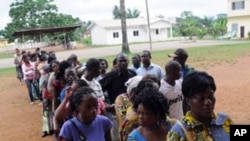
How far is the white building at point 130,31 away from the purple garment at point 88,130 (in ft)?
155

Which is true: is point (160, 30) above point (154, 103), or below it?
below

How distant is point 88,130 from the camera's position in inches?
112

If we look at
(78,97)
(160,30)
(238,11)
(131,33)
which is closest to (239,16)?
(238,11)

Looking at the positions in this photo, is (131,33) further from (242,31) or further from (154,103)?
(154,103)

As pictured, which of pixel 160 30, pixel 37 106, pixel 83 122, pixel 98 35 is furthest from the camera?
pixel 160 30

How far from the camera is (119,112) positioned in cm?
340

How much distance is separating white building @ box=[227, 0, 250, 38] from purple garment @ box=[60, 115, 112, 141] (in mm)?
39978

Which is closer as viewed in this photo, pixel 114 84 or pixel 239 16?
pixel 114 84

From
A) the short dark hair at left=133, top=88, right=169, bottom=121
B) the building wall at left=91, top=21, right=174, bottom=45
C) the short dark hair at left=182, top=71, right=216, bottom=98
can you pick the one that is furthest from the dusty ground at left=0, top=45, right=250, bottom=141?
the building wall at left=91, top=21, right=174, bottom=45

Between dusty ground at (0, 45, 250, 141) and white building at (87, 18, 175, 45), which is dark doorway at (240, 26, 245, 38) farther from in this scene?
dusty ground at (0, 45, 250, 141)

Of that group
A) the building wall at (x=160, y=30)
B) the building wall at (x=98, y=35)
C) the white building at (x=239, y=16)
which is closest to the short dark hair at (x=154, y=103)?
the white building at (x=239, y=16)

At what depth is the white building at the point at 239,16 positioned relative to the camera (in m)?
40.1

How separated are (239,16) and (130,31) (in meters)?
16.3

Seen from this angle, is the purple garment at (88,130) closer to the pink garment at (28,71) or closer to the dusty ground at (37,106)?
the dusty ground at (37,106)
